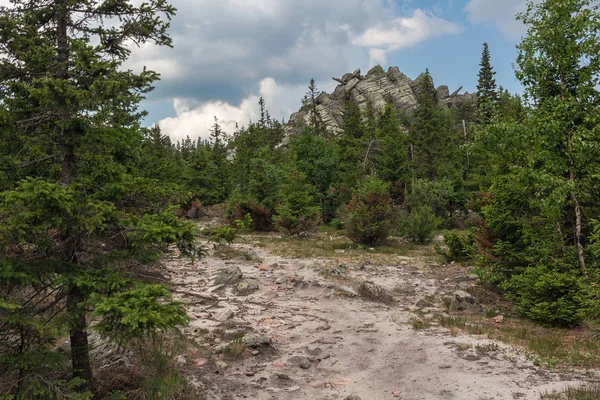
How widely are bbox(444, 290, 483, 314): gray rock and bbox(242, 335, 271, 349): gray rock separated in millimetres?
6331

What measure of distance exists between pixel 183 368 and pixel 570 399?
22.3 ft

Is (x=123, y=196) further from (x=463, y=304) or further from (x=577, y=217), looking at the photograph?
(x=577, y=217)

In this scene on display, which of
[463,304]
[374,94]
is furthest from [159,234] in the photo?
[374,94]

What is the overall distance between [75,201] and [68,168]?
1.30 m

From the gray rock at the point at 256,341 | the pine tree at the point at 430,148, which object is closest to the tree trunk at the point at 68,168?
the gray rock at the point at 256,341

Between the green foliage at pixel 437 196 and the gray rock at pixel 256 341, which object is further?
the green foliage at pixel 437 196

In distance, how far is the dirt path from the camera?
7.07 metres

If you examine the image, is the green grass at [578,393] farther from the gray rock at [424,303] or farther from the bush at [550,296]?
the gray rock at [424,303]

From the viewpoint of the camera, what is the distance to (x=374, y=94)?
289 ft

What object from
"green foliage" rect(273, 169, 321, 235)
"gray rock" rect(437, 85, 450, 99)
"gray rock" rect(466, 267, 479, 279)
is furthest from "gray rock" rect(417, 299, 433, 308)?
"gray rock" rect(437, 85, 450, 99)

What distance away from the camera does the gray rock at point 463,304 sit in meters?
12.1

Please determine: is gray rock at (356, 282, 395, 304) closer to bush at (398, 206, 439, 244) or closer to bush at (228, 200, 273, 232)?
bush at (398, 206, 439, 244)

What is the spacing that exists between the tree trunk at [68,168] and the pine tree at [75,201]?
0.02m

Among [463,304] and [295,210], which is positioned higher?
[295,210]
